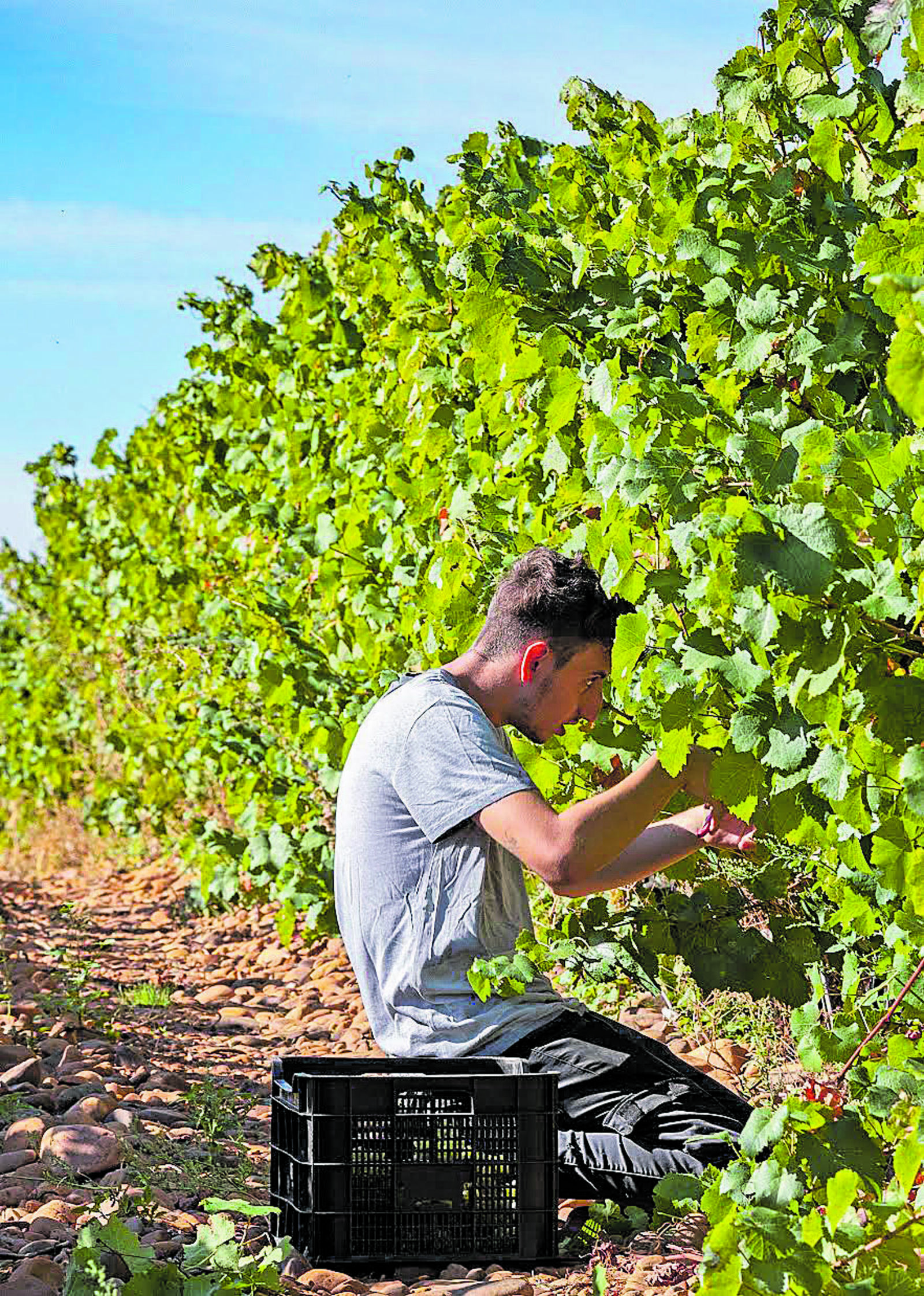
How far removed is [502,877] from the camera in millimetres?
3170

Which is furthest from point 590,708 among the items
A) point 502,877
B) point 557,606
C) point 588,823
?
point 588,823

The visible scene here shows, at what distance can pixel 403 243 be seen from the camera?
4.45 m

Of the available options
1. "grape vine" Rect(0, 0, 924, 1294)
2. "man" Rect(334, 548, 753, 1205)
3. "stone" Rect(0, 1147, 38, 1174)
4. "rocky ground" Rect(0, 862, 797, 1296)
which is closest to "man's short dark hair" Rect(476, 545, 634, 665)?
"man" Rect(334, 548, 753, 1205)

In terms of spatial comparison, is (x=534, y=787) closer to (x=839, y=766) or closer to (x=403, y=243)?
(x=839, y=766)

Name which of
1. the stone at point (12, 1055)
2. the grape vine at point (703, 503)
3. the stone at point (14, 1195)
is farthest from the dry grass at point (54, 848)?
the stone at point (14, 1195)

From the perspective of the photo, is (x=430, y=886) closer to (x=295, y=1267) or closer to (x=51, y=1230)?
(x=295, y=1267)

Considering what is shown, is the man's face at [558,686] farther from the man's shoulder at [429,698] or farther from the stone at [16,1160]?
the stone at [16,1160]

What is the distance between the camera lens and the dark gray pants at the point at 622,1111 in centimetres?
300

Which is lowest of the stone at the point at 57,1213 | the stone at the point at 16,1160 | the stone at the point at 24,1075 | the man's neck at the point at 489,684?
the stone at the point at 57,1213

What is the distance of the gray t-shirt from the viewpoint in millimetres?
3068

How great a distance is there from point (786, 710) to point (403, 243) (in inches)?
99.7

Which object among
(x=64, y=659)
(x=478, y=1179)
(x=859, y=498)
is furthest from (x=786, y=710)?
(x=64, y=659)

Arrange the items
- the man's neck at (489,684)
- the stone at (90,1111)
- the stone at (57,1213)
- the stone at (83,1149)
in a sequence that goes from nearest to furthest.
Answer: the stone at (57,1213)
the man's neck at (489,684)
the stone at (83,1149)
the stone at (90,1111)

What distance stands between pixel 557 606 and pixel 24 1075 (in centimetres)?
186
